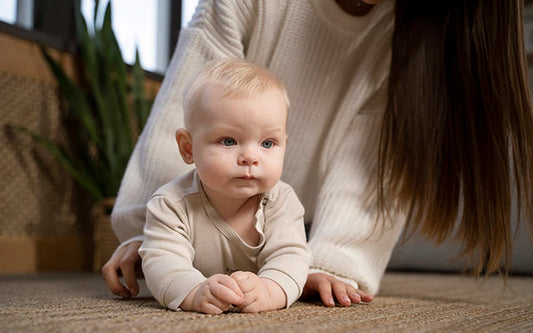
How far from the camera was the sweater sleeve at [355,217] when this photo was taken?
92 centimetres

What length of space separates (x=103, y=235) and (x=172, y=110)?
96cm

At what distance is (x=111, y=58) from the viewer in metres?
1.93

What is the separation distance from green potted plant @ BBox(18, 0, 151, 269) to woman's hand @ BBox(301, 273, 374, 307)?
3.47 ft

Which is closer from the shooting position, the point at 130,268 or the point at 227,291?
the point at 227,291

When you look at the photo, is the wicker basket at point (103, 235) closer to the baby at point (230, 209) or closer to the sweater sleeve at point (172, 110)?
the sweater sleeve at point (172, 110)

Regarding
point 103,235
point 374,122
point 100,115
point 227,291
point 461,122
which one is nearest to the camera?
point 227,291

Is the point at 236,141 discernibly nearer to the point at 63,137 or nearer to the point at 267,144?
the point at 267,144

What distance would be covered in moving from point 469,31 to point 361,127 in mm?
270

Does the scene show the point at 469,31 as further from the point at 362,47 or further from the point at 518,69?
the point at 362,47

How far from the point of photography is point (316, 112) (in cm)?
109

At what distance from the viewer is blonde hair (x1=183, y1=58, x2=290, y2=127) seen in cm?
75

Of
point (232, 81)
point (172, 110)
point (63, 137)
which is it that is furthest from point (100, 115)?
point (232, 81)

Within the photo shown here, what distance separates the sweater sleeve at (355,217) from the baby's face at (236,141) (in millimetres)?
235

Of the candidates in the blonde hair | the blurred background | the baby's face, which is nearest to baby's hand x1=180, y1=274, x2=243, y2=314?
the baby's face
